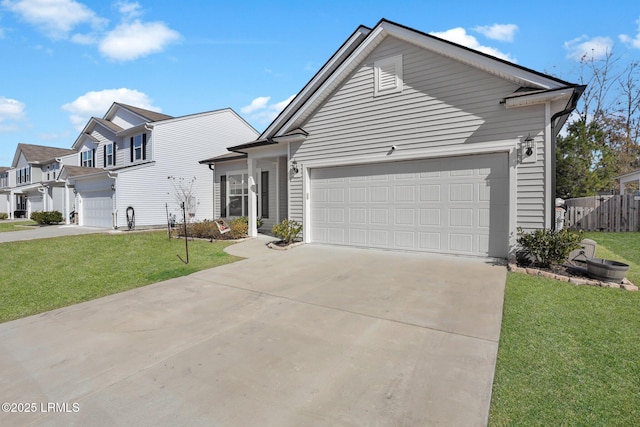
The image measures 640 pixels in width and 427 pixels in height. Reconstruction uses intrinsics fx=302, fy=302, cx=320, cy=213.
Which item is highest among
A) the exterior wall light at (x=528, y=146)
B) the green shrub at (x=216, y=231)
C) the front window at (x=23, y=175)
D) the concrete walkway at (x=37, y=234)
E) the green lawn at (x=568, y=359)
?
the front window at (x=23, y=175)

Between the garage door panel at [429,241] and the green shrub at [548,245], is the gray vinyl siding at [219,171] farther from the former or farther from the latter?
the green shrub at [548,245]

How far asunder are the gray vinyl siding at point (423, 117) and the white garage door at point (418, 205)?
460 millimetres

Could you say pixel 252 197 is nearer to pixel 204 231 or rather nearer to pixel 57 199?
pixel 204 231

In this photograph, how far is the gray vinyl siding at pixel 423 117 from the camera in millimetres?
6891

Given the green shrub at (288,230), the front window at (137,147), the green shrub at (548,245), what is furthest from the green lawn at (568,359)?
the front window at (137,147)

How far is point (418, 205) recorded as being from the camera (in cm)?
823

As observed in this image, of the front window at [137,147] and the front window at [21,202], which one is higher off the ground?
the front window at [137,147]

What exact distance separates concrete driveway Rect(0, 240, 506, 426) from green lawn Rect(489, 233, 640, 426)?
0.21 m

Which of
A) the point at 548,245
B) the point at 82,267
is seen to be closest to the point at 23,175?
the point at 82,267

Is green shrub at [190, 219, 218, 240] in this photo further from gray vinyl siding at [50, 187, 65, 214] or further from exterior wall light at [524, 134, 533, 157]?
gray vinyl siding at [50, 187, 65, 214]

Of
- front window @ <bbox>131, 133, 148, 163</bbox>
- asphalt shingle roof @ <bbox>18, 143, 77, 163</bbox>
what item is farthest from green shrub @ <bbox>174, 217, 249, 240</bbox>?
asphalt shingle roof @ <bbox>18, 143, 77, 163</bbox>

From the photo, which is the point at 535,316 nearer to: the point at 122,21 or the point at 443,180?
the point at 443,180

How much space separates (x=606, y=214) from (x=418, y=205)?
1093 cm

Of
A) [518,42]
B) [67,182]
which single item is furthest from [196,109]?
[518,42]
